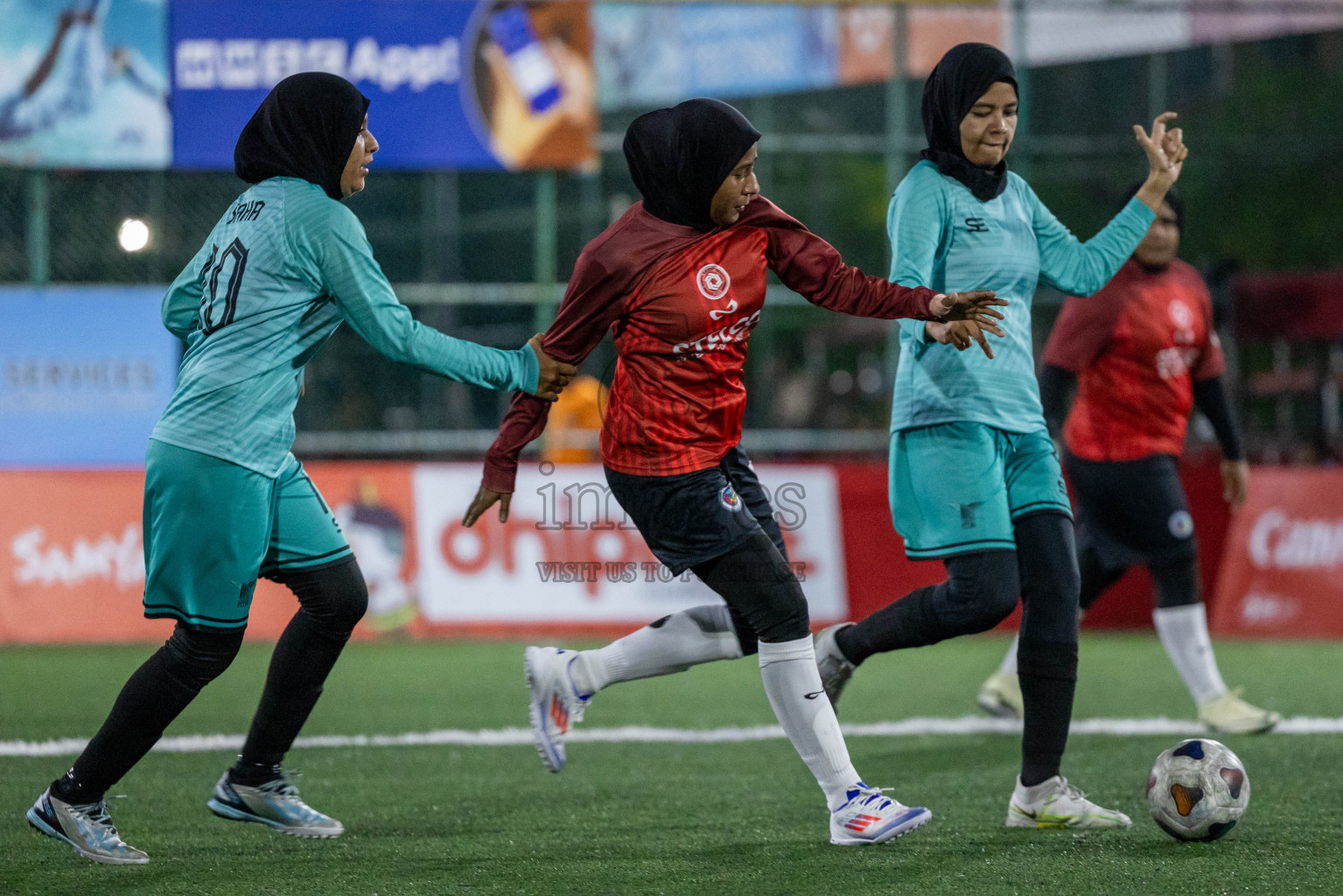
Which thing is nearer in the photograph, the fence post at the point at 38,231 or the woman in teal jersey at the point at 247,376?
the woman in teal jersey at the point at 247,376

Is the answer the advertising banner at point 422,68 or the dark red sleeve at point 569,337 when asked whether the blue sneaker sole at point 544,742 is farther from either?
the advertising banner at point 422,68

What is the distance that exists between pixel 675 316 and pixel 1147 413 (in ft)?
10.3

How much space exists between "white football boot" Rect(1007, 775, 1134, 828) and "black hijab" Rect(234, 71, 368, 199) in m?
2.56

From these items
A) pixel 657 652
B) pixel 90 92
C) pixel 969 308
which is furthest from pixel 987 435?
pixel 90 92

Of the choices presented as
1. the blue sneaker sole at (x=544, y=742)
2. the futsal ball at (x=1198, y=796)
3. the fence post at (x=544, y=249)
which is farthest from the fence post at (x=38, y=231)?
the futsal ball at (x=1198, y=796)

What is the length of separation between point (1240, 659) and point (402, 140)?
7.09 metres

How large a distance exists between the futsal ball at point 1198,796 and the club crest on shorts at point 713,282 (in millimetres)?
1773

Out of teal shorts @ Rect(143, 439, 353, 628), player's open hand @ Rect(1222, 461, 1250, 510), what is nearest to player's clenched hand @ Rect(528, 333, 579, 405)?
teal shorts @ Rect(143, 439, 353, 628)

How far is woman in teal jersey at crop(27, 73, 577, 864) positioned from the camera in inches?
160

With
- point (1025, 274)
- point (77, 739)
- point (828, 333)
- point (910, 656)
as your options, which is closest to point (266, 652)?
point (77, 739)

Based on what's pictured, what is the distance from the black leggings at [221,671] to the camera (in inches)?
162

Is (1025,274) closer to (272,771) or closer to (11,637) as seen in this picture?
(272,771)

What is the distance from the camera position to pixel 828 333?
1515 cm

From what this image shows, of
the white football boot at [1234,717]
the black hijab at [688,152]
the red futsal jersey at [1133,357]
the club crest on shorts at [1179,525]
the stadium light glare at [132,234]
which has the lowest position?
the white football boot at [1234,717]
